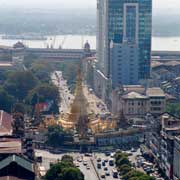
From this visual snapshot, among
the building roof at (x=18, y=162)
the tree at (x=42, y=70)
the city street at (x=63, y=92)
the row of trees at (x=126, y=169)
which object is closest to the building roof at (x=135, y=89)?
the city street at (x=63, y=92)

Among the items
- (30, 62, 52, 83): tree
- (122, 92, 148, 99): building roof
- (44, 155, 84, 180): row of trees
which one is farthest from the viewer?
(30, 62, 52, 83): tree

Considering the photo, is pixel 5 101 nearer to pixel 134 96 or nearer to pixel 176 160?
pixel 134 96

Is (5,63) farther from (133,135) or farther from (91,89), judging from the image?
(133,135)

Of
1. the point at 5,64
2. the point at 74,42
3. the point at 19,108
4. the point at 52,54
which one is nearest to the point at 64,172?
the point at 19,108

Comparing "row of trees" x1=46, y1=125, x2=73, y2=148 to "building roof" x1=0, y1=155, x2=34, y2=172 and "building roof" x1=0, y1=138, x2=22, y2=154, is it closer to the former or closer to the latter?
"building roof" x1=0, y1=138, x2=22, y2=154

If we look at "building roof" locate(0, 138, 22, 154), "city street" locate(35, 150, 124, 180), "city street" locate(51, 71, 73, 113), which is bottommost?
"city street" locate(35, 150, 124, 180)

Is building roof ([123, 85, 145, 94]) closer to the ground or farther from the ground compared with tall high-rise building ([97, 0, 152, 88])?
closer to the ground

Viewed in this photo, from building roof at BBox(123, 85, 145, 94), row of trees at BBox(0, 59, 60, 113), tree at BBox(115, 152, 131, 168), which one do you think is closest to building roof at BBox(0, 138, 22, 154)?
tree at BBox(115, 152, 131, 168)
